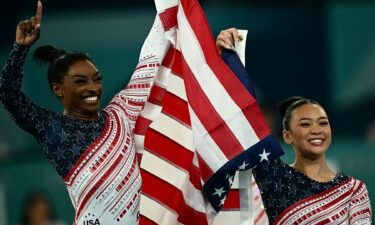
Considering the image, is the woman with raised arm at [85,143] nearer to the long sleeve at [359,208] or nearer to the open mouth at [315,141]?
the open mouth at [315,141]

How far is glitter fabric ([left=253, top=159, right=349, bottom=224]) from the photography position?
168 inches

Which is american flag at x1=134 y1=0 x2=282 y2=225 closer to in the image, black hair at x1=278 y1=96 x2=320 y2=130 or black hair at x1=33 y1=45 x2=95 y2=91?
black hair at x1=33 y1=45 x2=95 y2=91

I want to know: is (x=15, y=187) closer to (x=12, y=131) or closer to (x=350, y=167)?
(x=12, y=131)

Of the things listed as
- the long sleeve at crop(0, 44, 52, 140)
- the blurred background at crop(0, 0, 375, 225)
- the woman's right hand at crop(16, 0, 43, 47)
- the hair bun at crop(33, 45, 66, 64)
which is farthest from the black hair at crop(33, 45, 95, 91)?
the blurred background at crop(0, 0, 375, 225)

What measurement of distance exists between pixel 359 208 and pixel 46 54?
5.00 ft

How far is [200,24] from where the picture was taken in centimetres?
414

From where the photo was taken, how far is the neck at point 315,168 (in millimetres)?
4382

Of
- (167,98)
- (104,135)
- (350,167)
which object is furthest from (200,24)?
(350,167)

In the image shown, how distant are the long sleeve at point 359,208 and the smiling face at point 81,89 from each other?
122cm

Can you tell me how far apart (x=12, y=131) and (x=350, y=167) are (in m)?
2.50

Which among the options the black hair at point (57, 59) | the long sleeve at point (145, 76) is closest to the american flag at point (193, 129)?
the long sleeve at point (145, 76)

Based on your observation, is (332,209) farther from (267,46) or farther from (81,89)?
(267,46)

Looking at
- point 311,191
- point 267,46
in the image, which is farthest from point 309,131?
point 267,46

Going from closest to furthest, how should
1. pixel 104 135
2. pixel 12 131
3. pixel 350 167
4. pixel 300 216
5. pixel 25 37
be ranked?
pixel 25 37 → pixel 104 135 → pixel 300 216 → pixel 350 167 → pixel 12 131
